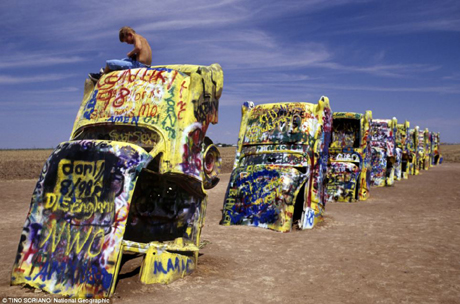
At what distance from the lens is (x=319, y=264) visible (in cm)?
640

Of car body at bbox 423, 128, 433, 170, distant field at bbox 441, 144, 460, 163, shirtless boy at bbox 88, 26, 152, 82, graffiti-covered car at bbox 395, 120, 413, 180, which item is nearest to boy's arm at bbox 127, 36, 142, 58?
shirtless boy at bbox 88, 26, 152, 82

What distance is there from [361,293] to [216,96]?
2955mm

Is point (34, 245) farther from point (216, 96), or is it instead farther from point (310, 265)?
point (310, 265)

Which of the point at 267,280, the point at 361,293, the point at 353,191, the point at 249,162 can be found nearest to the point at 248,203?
the point at 249,162

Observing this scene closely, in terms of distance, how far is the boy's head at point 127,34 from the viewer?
5996mm

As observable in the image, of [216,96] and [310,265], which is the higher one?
[216,96]

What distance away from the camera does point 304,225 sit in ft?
29.9

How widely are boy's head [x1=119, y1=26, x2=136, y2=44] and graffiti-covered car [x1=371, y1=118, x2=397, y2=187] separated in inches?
558

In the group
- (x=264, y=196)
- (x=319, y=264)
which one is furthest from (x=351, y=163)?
(x=319, y=264)

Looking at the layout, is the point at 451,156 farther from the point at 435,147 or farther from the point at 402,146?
the point at 402,146

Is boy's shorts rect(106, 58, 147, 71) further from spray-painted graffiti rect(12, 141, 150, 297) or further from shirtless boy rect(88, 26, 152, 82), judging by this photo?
spray-painted graffiti rect(12, 141, 150, 297)

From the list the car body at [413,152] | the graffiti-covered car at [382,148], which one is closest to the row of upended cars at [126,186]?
the graffiti-covered car at [382,148]

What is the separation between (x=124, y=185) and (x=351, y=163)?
10285mm

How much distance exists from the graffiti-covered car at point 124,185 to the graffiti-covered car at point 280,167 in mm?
3229
